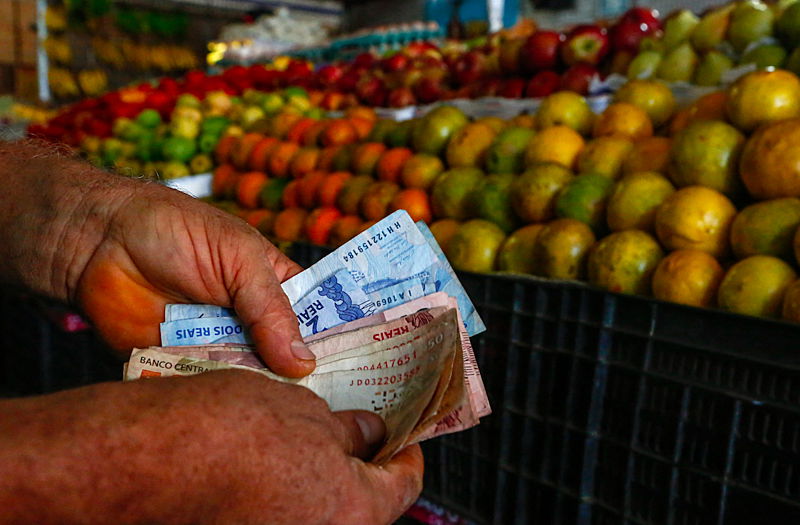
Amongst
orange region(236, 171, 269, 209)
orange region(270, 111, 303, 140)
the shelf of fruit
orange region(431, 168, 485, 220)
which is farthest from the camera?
orange region(270, 111, 303, 140)

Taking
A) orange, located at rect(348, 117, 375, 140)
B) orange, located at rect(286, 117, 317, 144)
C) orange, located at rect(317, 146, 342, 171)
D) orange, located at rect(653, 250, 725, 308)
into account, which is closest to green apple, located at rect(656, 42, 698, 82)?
orange, located at rect(653, 250, 725, 308)

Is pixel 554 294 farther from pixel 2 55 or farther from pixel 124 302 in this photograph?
pixel 2 55

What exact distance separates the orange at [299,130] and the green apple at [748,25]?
192 cm

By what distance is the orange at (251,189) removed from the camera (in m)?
2.96

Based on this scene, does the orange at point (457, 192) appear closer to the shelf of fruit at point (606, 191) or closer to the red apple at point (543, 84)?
the shelf of fruit at point (606, 191)

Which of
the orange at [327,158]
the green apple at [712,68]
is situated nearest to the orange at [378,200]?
the orange at [327,158]

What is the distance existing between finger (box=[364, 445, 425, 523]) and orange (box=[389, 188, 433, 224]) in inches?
56.3

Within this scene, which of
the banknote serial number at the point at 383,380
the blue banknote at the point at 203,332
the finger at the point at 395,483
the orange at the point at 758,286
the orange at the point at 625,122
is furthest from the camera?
the orange at the point at 625,122

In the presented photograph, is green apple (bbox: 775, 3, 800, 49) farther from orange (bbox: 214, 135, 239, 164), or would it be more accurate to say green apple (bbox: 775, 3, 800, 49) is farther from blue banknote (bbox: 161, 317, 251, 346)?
orange (bbox: 214, 135, 239, 164)

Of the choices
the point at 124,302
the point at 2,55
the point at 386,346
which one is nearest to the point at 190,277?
the point at 124,302

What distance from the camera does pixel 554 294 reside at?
4.56 ft

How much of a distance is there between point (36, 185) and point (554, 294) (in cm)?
113

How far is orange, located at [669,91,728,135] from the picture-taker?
179 cm

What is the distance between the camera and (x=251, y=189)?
2.96 metres
